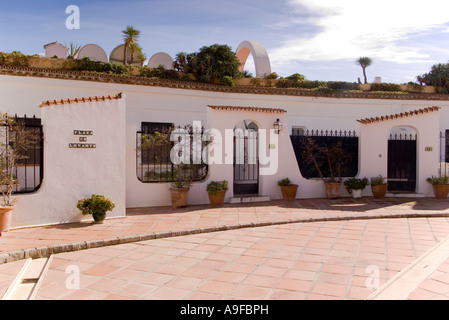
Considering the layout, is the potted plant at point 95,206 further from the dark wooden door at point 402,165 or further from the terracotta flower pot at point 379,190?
the dark wooden door at point 402,165

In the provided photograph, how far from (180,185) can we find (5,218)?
4332 mm

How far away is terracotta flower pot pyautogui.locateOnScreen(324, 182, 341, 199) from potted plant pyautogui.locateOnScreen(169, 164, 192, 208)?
4.60 m

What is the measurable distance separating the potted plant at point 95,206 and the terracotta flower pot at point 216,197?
319 centimetres

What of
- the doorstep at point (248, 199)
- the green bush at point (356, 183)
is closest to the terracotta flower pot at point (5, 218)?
the doorstep at point (248, 199)

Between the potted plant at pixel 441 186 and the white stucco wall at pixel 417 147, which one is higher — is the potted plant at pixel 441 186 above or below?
below

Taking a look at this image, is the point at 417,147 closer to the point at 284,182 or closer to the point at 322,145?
the point at 322,145

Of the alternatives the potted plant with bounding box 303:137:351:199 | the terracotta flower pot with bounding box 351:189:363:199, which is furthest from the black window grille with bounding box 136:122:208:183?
the terracotta flower pot with bounding box 351:189:363:199

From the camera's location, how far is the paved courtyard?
4.55 metres

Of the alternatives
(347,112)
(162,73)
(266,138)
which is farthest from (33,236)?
(347,112)

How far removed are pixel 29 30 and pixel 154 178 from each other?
5087mm

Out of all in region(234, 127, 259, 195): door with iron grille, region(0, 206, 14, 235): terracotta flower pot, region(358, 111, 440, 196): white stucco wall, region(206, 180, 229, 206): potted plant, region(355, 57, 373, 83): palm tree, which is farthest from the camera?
region(355, 57, 373, 83): palm tree

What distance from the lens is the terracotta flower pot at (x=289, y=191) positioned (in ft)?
38.1

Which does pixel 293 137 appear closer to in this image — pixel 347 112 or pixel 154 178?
pixel 154 178

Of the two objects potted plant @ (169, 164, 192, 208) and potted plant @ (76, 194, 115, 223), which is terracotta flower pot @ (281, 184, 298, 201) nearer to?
potted plant @ (169, 164, 192, 208)
